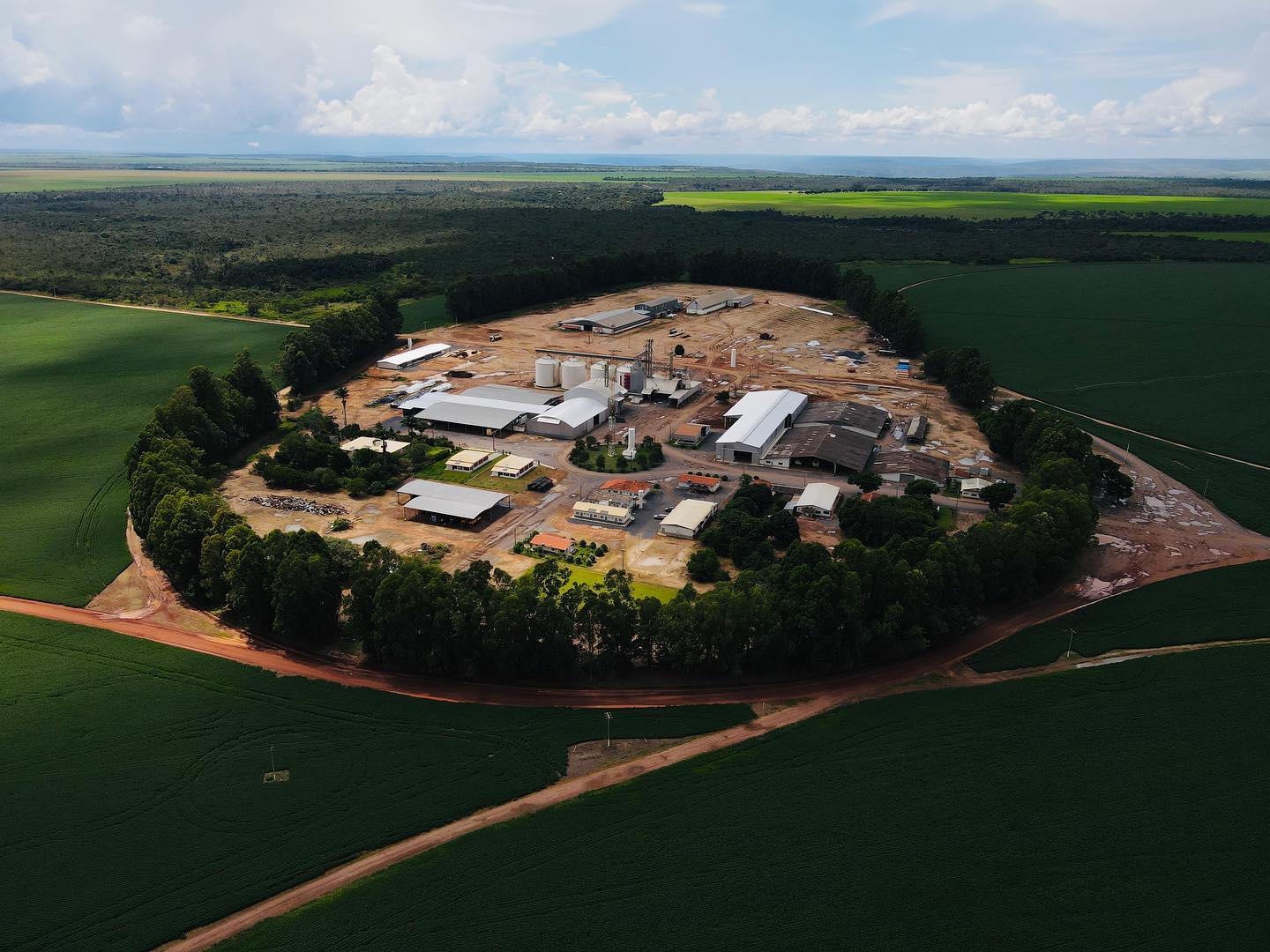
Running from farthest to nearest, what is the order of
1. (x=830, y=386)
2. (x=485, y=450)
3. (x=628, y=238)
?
(x=628, y=238) → (x=830, y=386) → (x=485, y=450)

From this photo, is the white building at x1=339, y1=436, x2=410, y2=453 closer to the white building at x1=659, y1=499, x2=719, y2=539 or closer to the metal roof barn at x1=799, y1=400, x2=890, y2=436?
the white building at x1=659, y1=499, x2=719, y2=539

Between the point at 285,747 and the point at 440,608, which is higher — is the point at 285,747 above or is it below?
below

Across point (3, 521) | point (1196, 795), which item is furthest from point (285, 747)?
point (1196, 795)

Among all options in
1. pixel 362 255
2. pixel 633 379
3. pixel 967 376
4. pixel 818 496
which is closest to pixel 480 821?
pixel 818 496

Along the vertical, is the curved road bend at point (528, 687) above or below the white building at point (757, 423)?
below

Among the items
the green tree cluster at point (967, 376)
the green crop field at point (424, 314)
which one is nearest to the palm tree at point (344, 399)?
the green crop field at point (424, 314)

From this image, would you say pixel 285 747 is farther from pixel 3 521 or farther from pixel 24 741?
pixel 3 521

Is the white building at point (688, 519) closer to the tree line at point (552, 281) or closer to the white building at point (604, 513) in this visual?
the white building at point (604, 513)
